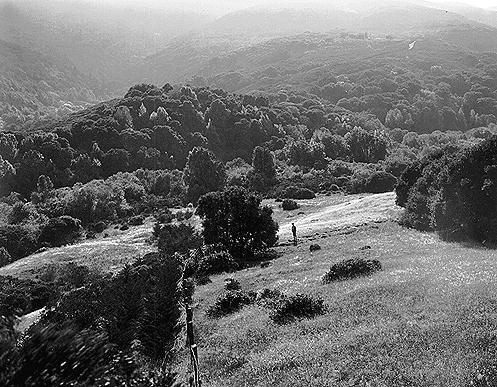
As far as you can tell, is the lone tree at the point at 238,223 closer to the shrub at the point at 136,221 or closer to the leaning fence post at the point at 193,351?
the leaning fence post at the point at 193,351

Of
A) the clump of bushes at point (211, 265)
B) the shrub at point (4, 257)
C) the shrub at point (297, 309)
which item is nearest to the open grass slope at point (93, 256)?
the shrub at point (4, 257)

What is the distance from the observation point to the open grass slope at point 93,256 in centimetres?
7950

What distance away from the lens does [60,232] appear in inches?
→ 4149

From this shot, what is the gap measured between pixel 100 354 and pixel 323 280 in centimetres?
3008

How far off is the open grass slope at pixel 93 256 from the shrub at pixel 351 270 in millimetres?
45025

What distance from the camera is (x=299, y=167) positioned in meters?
166

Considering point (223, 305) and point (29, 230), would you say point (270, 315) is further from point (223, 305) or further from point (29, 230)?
point (29, 230)

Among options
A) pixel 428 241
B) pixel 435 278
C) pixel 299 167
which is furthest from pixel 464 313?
pixel 299 167

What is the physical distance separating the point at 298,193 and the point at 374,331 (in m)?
105

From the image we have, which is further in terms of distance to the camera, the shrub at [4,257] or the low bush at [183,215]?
the low bush at [183,215]

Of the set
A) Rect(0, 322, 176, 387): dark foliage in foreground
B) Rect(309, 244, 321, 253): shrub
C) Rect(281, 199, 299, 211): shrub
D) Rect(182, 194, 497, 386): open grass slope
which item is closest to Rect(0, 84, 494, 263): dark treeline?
Rect(281, 199, 299, 211): shrub

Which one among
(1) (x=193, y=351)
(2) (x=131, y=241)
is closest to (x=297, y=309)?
(1) (x=193, y=351)

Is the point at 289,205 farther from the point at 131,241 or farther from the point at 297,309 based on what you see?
the point at 297,309

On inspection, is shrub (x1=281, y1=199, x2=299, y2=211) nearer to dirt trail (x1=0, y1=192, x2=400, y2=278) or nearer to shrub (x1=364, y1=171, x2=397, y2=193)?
dirt trail (x1=0, y1=192, x2=400, y2=278)
